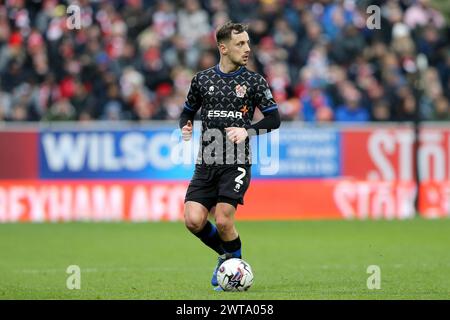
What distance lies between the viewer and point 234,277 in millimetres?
10180

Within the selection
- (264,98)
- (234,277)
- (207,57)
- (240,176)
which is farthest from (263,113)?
(207,57)

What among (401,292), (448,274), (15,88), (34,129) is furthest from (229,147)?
(15,88)

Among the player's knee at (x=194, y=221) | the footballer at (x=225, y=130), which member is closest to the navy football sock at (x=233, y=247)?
the footballer at (x=225, y=130)

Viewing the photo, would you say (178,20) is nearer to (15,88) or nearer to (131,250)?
(15,88)

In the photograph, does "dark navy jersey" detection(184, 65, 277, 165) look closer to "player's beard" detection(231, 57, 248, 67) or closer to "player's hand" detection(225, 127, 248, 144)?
"player's beard" detection(231, 57, 248, 67)

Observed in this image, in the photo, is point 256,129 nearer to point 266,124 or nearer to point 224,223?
point 266,124

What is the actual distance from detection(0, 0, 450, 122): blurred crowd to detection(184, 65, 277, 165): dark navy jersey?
1082 centimetres

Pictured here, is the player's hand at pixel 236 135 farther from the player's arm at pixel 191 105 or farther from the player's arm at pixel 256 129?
the player's arm at pixel 191 105

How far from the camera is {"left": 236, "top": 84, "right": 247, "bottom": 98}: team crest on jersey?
34.5ft

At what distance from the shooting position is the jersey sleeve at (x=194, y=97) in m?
10.7

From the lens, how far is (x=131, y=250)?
1531cm

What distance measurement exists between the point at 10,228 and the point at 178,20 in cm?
674

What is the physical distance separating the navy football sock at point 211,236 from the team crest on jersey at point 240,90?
1.26m

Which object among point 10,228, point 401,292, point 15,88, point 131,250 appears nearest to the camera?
point 401,292
